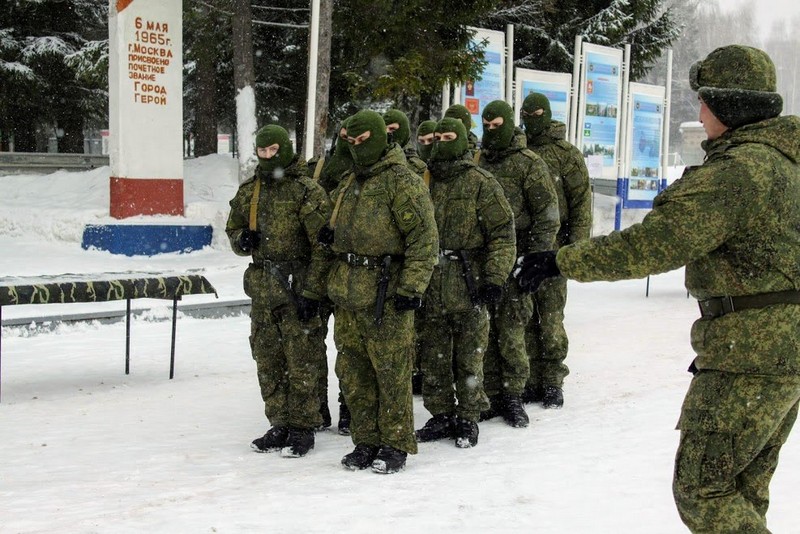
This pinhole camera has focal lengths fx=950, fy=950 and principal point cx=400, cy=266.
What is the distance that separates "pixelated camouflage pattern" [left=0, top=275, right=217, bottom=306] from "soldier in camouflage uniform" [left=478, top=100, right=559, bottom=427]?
244cm

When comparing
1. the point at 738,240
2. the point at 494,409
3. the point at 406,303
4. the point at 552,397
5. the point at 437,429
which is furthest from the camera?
the point at 552,397

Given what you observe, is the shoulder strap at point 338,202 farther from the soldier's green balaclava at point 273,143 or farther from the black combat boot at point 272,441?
the black combat boot at point 272,441

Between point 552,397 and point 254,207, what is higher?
point 254,207

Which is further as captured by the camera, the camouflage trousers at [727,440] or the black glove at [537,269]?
the black glove at [537,269]

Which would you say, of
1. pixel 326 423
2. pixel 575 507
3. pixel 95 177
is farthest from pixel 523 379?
pixel 95 177

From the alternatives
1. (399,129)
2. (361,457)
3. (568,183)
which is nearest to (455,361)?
(361,457)

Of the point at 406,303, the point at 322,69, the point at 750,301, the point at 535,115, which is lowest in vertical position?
the point at 406,303

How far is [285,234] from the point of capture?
571 cm

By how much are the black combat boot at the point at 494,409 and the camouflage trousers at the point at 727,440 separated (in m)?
3.51

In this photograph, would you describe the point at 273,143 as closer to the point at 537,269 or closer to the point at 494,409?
the point at 494,409

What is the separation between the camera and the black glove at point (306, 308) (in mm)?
5582

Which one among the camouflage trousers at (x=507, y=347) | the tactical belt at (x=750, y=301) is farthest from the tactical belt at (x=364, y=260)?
the tactical belt at (x=750, y=301)

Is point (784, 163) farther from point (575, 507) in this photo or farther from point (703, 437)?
point (575, 507)

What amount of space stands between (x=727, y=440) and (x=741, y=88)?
1150mm
